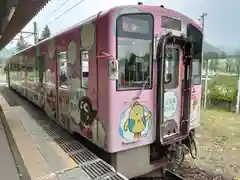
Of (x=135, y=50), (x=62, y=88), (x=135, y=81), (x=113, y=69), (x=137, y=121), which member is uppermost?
(x=135, y=50)

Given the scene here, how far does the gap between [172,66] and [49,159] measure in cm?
249

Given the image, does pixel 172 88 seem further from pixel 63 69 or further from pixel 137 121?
pixel 63 69

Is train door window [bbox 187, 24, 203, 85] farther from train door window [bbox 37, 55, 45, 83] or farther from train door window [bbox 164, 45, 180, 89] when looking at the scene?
train door window [bbox 37, 55, 45, 83]

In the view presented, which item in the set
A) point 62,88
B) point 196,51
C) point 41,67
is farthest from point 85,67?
point 41,67

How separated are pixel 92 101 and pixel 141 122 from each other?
2.71ft

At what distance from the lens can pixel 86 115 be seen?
12.3 feet

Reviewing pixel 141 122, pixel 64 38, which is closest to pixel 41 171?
pixel 141 122

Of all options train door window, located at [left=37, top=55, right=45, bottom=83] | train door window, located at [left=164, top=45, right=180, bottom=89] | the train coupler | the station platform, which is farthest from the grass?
train door window, located at [left=37, top=55, right=45, bottom=83]

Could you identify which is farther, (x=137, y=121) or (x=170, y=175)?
(x=170, y=175)

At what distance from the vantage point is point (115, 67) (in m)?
2.99

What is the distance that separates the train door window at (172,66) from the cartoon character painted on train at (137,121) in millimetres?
635

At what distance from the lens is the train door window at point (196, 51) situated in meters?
3.97

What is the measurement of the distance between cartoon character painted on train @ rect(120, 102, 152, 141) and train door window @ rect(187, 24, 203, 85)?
55.4 inches

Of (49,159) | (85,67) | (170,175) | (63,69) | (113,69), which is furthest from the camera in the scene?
(63,69)
